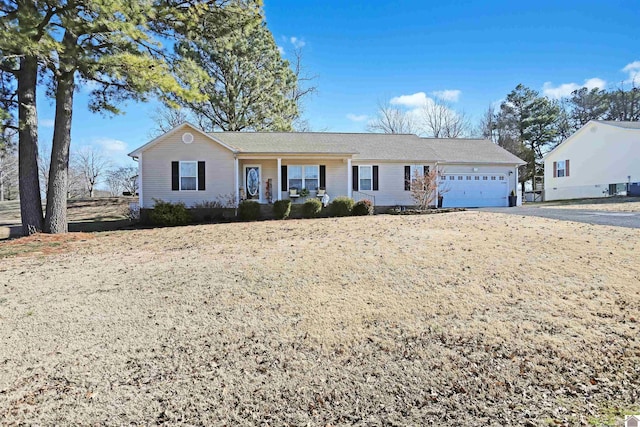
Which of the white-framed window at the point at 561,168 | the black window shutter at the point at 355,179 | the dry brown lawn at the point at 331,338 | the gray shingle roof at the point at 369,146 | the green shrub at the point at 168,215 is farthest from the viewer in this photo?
the white-framed window at the point at 561,168

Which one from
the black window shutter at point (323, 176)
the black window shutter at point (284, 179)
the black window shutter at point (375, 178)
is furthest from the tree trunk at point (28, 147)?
the black window shutter at point (375, 178)

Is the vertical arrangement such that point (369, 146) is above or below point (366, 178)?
above

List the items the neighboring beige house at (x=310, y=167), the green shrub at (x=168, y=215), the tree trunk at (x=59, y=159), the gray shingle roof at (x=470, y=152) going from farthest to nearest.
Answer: the gray shingle roof at (x=470, y=152), the neighboring beige house at (x=310, y=167), the green shrub at (x=168, y=215), the tree trunk at (x=59, y=159)

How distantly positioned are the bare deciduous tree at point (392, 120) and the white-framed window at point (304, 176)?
885 inches

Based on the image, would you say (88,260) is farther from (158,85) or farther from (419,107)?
(419,107)

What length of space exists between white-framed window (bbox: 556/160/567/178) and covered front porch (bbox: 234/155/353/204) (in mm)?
20200

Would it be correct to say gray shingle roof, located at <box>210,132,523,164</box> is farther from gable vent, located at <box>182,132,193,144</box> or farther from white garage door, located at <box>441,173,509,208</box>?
gable vent, located at <box>182,132,193,144</box>

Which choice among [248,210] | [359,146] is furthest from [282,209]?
[359,146]

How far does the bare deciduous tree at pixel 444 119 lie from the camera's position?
38656mm

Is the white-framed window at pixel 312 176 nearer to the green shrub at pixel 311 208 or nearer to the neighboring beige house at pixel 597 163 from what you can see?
the green shrub at pixel 311 208

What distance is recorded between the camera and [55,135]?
11812 millimetres

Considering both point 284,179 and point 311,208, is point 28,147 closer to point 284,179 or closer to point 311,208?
point 284,179

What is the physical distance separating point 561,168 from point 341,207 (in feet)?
72.6

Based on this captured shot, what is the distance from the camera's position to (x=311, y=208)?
15625mm
